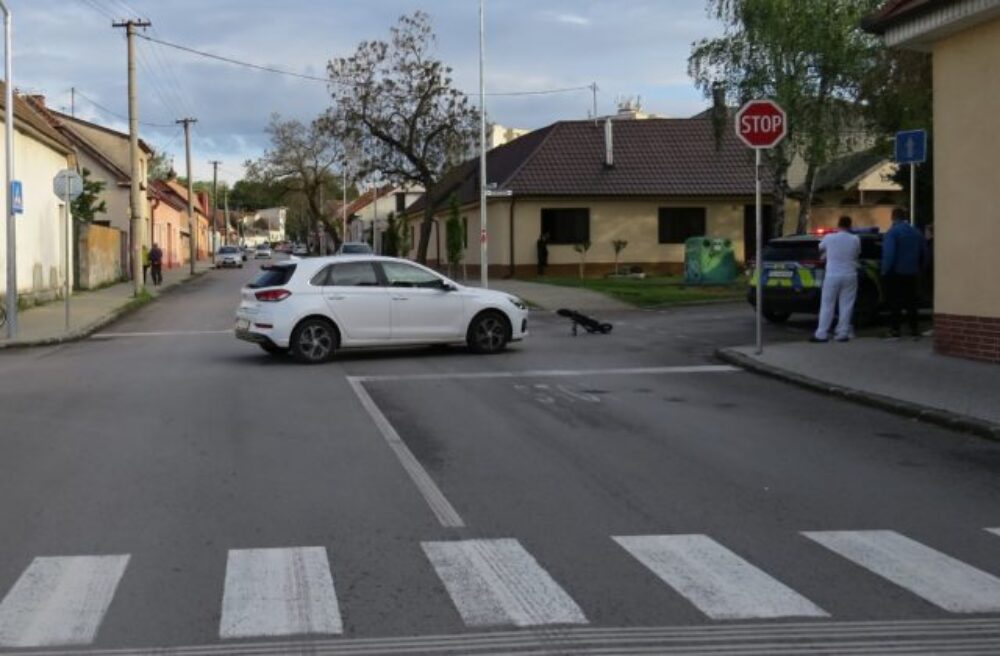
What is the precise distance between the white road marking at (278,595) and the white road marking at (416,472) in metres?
1.02

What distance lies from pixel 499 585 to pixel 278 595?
1.06 metres

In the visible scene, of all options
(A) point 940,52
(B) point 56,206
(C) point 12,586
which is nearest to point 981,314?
(A) point 940,52

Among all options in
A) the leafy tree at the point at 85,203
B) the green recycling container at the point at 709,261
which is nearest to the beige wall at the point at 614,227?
the green recycling container at the point at 709,261

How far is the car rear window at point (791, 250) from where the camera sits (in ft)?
60.4

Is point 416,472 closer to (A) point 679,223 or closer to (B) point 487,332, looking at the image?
(B) point 487,332

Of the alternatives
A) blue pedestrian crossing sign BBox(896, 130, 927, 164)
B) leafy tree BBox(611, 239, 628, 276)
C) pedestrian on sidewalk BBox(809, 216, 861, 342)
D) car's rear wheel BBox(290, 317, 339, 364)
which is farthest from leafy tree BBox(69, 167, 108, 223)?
blue pedestrian crossing sign BBox(896, 130, 927, 164)

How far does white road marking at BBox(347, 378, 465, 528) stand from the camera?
6.88 m

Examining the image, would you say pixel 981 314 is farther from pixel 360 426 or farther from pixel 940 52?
pixel 360 426

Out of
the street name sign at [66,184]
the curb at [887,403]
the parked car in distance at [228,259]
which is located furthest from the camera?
the parked car in distance at [228,259]

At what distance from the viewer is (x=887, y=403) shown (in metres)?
11.0

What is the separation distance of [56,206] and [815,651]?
3199cm

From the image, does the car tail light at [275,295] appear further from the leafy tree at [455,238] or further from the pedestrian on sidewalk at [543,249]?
the leafy tree at [455,238]

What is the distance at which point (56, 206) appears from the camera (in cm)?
3269

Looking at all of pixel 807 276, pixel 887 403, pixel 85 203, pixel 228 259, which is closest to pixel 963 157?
pixel 887 403
